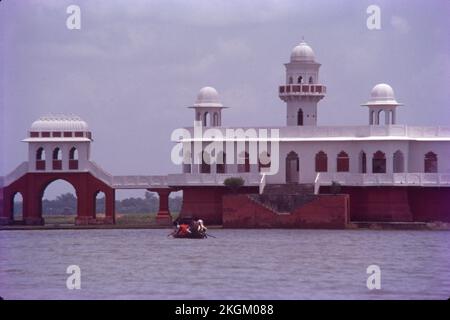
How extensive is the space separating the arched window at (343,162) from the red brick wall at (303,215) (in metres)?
3.71

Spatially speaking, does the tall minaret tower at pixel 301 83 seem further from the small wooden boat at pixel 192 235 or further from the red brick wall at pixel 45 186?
the small wooden boat at pixel 192 235

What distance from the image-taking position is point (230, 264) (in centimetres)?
6116

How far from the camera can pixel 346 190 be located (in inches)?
3282

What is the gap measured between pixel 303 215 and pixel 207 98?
10.1m

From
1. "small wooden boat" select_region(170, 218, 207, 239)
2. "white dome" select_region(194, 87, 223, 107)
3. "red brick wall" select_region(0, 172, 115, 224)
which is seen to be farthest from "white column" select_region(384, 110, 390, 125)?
"red brick wall" select_region(0, 172, 115, 224)

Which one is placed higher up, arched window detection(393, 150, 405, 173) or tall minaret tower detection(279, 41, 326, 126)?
tall minaret tower detection(279, 41, 326, 126)

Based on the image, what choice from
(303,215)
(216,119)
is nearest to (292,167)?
(216,119)

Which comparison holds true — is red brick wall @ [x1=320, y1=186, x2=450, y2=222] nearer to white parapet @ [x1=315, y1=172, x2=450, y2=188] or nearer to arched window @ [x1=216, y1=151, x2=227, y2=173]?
white parapet @ [x1=315, y1=172, x2=450, y2=188]

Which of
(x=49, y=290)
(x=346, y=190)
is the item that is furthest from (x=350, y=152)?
(x=49, y=290)

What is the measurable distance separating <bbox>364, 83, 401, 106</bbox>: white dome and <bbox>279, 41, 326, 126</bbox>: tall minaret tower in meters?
3.37

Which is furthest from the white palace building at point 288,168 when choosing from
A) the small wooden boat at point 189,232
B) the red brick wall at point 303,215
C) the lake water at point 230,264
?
the small wooden boat at point 189,232

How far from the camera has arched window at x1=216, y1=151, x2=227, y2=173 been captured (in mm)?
86438

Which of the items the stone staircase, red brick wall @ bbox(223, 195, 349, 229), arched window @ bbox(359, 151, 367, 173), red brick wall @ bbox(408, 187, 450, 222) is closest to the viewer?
red brick wall @ bbox(223, 195, 349, 229)
